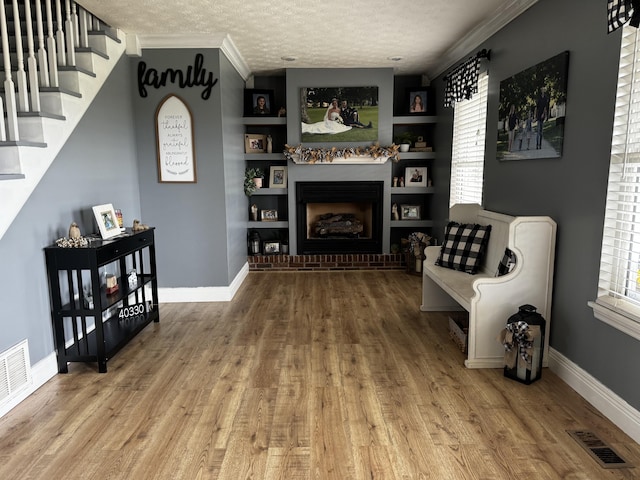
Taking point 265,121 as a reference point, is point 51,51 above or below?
above

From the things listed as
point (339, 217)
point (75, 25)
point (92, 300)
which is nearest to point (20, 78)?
point (75, 25)

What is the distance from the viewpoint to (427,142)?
6.00m

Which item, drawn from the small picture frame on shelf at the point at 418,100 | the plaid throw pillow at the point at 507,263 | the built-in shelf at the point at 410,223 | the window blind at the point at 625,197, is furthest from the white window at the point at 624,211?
the small picture frame on shelf at the point at 418,100

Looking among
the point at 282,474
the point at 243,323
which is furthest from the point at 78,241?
the point at 282,474

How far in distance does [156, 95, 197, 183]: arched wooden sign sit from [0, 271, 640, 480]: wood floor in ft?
5.11

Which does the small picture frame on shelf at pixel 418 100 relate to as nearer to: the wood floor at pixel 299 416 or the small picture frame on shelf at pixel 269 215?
the small picture frame on shelf at pixel 269 215

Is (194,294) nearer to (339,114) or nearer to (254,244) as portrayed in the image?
(254,244)

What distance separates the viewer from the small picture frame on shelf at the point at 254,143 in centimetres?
577

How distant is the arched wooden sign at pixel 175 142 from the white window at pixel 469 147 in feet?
9.06

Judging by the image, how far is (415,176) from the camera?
591cm

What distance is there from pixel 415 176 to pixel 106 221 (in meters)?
Result: 3.97

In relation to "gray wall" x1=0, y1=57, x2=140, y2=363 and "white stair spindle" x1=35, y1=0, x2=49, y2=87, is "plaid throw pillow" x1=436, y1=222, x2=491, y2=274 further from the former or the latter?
"white stair spindle" x1=35, y1=0, x2=49, y2=87

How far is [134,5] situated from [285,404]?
3.09 metres

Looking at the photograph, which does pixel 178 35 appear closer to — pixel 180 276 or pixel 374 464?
pixel 180 276
